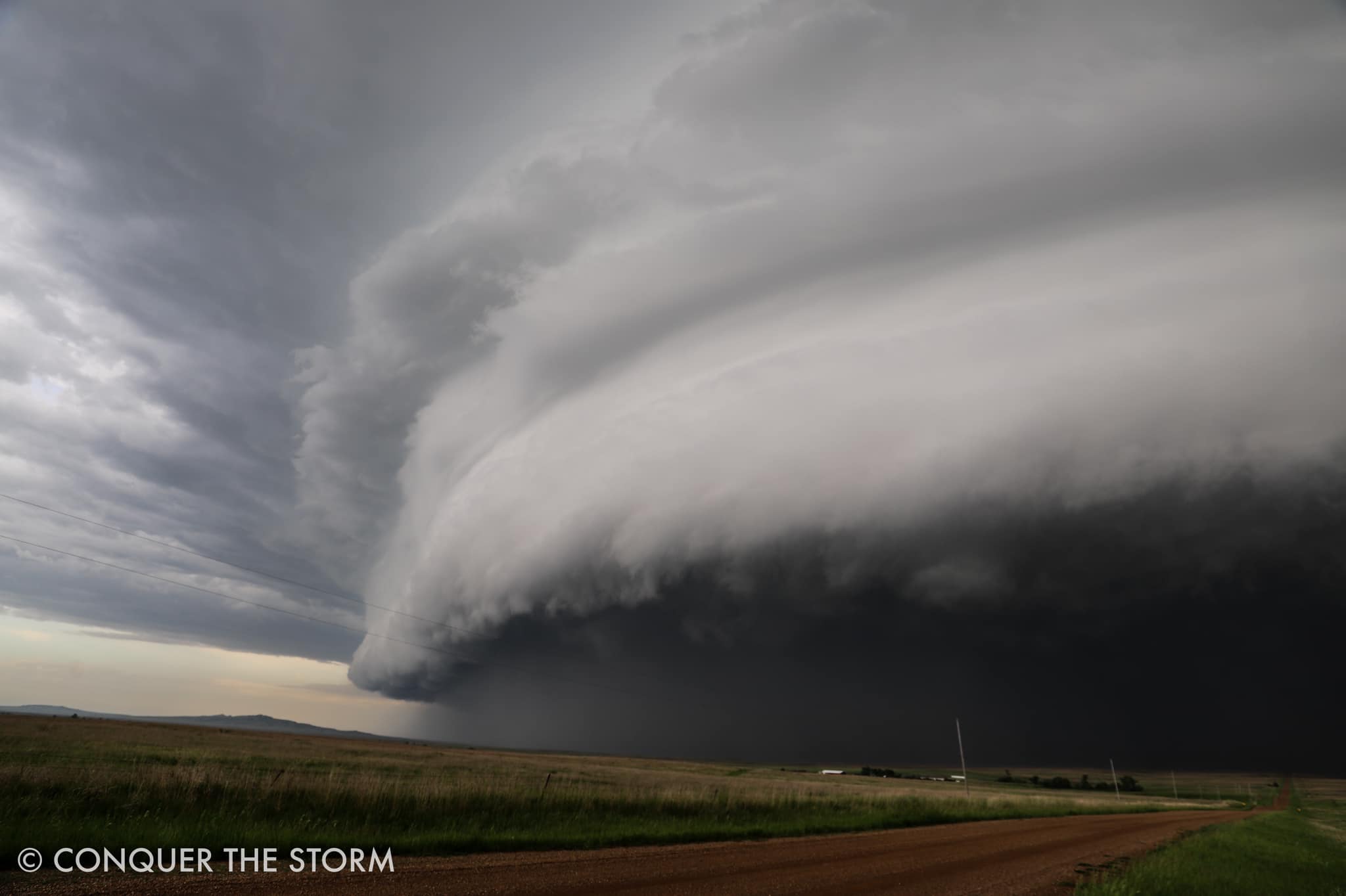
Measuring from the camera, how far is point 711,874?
49.4 feet

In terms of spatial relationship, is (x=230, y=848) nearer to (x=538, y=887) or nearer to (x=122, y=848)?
(x=122, y=848)

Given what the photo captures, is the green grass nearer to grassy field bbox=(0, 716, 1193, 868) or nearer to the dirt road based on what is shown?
the dirt road

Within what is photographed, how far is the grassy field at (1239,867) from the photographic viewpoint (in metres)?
16.9

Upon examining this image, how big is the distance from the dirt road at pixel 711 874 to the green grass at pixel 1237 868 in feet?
5.02

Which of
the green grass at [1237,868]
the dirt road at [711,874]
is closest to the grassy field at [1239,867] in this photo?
the green grass at [1237,868]

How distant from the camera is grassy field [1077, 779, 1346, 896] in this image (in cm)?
1692

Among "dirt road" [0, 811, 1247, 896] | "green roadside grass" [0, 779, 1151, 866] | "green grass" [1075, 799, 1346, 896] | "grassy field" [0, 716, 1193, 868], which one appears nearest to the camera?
"dirt road" [0, 811, 1247, 896]

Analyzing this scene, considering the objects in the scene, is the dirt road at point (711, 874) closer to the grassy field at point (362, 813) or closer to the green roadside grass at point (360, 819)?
the green roadside grass at point (360, 819)

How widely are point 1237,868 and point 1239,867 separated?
454 millimetres

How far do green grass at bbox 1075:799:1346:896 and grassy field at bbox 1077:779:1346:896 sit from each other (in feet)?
0.12

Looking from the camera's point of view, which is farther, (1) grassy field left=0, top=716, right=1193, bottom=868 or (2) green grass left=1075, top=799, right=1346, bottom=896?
(2) green grass left=1075, top=799, right=1346, bottom=896

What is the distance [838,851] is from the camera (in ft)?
65.8

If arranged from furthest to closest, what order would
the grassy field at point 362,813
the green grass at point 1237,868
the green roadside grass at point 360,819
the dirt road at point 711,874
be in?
1. the green grass at point 1237,868
2. the grassy field at point 362,813
3. the green roadside grass at point 360,819
4. the dirt road at point 711,874

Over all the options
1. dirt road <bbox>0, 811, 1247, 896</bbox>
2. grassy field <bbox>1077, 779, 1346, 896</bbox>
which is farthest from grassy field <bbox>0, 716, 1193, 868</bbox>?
grassy field <bbox>1077, 779, 1346, 896</bbox>
